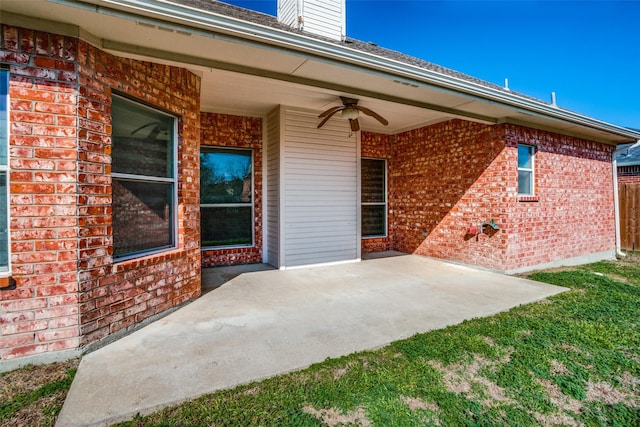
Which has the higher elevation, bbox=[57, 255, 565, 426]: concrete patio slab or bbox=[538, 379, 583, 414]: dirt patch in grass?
bbox=[57, 255, 565, 426]: concrete patio slab

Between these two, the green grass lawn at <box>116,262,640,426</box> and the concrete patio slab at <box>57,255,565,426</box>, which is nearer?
the green grass lawn at <box>116,262,640,426</box>

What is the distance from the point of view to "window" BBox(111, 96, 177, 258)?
3115 mm

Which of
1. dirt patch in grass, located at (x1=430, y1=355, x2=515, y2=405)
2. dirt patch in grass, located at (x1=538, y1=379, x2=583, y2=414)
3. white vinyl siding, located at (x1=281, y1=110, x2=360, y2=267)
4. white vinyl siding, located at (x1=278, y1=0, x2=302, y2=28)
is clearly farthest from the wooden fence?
white vinyl siding, located at (x1=278, y1=0, x2=302, y2=28)

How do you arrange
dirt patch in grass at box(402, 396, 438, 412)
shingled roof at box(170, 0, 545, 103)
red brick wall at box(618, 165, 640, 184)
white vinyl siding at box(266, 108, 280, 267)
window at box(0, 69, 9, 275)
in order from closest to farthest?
dirt patch in grass at box(402, 396, 438, 412) < window at box(0, 69, 9, 275) < shingled roof at box(170, 0, 545, 103) < white vinyl siding at box(266, 108, 280, 267) < red brick wall at box(618, 165, 640, 184)

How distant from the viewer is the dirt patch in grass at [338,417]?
6.16 ft

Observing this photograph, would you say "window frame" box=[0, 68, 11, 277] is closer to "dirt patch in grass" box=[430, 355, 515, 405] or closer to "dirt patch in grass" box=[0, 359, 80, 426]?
"dirt patch in grass" box=[0, 359, 80, 426]

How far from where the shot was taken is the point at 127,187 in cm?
322

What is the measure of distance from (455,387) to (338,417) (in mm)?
900

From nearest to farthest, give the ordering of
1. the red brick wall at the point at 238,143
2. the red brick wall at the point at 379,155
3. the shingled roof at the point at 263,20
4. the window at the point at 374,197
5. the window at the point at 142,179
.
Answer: the window at the point at 142,179, the shingled roof at the point at 263,20, the red brick wall at the point at 238,143, the red brick wall at the point at 379,155, the window at the point at 374,197

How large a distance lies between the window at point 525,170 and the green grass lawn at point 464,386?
3.20 metres

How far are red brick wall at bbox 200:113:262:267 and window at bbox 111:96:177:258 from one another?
89.3 inches

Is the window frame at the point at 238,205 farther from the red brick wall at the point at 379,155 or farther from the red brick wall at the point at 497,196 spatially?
the red brick wall at the point at 497,196

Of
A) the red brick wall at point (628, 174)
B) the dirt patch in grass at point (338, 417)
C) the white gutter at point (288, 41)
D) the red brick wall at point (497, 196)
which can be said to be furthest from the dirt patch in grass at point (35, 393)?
the red brick wall at point (628, 174)

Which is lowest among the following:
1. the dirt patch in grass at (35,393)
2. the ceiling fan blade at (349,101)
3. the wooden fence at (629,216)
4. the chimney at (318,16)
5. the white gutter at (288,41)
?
the dirt patch in grass at (35,393)
